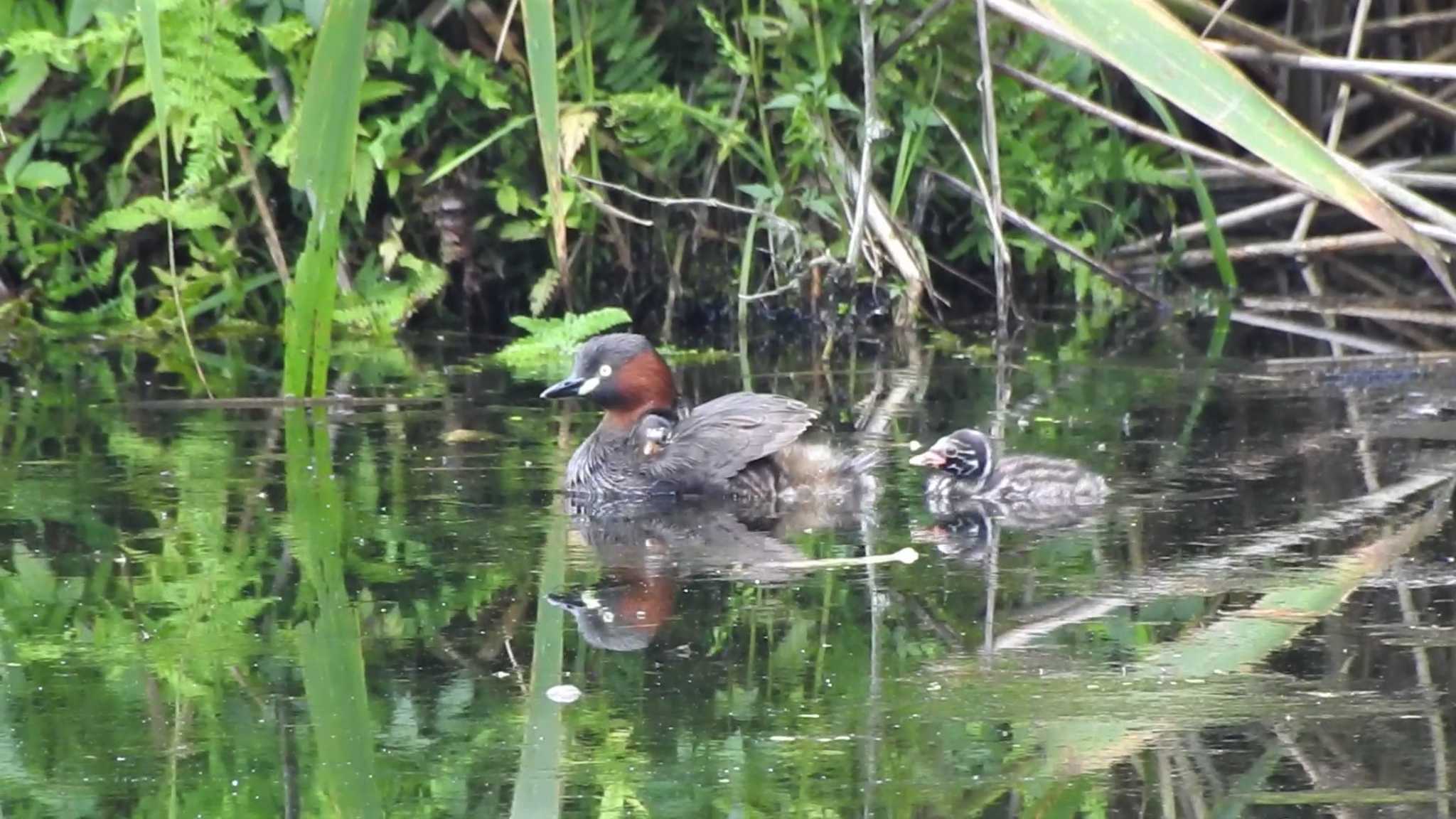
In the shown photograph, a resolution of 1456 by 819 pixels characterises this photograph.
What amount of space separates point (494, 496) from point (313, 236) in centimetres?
248

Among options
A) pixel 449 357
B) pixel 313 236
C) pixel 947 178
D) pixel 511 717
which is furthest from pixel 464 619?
pixel 947 178

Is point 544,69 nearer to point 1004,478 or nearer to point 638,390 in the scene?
point 1004,478

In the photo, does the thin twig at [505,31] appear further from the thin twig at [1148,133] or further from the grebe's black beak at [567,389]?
the thin twig at [1148,133]

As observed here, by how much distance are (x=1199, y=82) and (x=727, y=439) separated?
339 cm

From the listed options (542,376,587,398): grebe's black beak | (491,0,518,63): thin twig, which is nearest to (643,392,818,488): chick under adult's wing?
(542,376,587,398): grebe's black beak

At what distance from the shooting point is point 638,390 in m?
6.98

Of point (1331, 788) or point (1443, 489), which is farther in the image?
point (1443, 489)

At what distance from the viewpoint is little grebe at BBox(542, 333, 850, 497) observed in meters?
6.52

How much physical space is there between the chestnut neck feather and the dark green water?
32cm

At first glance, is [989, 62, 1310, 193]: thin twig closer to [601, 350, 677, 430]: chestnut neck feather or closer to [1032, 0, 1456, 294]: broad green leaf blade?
[601, 350, 677, 430]: chestnut neck feather

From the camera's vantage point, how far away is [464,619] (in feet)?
16.0

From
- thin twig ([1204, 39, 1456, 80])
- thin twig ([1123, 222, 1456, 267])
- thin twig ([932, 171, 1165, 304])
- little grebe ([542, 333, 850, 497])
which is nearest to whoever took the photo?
little grebe ([542, 333, 850, 497])

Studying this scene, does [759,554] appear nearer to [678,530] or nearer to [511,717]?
[678,530]

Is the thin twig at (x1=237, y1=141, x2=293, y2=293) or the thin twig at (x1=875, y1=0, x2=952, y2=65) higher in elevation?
the thin twig at (x1=875, y1=0, x2=952, y2=65)
